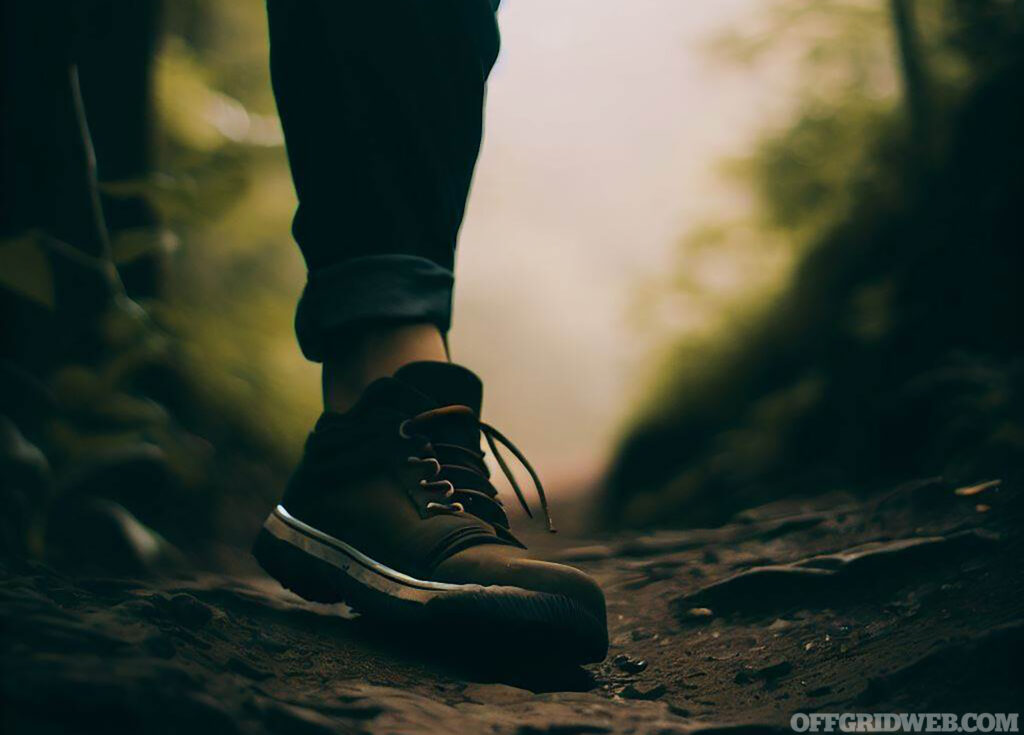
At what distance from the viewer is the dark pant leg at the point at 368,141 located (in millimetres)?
1345

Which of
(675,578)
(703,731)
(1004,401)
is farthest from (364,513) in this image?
(1004,401)

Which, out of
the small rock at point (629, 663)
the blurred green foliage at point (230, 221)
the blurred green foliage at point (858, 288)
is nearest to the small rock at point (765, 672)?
the small rock at point (629, 663)

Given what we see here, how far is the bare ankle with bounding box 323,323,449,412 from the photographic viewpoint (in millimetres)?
1344

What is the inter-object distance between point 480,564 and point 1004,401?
1680 mm

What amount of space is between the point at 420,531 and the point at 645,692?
362 mm

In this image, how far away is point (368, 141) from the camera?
1355 mm

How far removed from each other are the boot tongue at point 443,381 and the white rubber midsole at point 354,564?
0.26m

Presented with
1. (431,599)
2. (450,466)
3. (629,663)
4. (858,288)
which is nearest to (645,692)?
(629,663)

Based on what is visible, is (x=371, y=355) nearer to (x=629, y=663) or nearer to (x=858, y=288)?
(x=629, y=663)

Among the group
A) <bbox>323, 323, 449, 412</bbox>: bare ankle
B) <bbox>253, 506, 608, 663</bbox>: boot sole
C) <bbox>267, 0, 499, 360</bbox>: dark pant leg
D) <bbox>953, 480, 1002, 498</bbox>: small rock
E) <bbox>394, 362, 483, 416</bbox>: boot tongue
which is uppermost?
<bbox>267, 0, 499, 360</bbox>: dark pant leg

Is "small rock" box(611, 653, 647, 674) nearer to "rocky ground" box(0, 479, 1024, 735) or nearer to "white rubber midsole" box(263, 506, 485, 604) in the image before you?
"rocky ground" box(0, 479, 1024, 735)

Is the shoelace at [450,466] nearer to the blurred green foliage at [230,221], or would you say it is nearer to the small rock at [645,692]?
the small rock at [645,692]

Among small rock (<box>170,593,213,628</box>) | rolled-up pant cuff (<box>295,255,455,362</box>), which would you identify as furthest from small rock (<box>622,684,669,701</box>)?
rolled-up pant cuff (<box>295,255,455,362</box>)

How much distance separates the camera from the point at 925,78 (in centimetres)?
436
